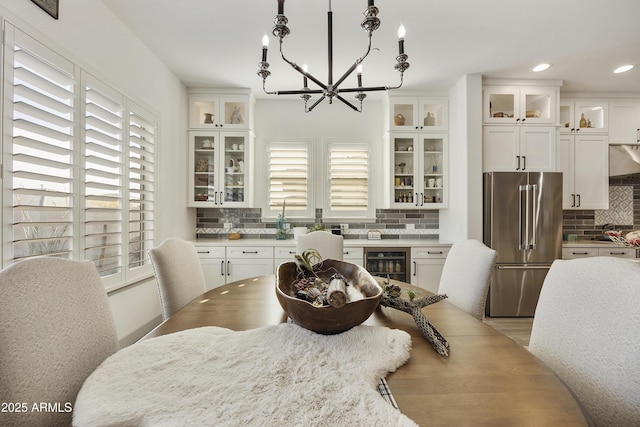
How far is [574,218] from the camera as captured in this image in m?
3.84

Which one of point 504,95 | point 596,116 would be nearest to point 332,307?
point 504,95

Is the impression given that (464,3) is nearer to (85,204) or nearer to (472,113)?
(472,113)

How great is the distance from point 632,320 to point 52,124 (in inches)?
107

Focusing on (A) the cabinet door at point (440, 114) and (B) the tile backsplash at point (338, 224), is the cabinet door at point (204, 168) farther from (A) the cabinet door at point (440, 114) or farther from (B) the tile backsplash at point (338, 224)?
(A) the cabinet door at point (440, 114)

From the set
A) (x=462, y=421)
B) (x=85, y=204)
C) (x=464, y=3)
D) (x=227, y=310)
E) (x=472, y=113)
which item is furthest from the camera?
(x=472, y=113)

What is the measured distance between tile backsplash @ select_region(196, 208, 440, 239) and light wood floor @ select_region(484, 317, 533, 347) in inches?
48.8

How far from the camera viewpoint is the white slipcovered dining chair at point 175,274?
5.08 ft

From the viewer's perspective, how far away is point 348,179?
3.84 m

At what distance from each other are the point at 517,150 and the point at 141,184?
4.06 meters

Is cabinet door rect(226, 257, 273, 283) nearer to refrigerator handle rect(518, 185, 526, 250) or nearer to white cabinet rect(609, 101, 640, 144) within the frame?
refrigerator handle rect(518, 185, 526, 250)

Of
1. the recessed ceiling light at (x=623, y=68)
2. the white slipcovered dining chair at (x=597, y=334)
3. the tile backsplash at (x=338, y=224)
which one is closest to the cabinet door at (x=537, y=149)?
the recessed ceiling light at (x=623, y=68)

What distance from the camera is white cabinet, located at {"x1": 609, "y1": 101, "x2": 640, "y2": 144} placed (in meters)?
3.54

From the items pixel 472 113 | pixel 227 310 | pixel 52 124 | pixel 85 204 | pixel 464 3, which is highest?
pixel 464 3

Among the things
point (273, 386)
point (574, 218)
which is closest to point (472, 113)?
point (574, 218)
